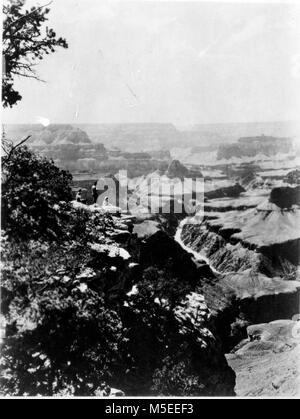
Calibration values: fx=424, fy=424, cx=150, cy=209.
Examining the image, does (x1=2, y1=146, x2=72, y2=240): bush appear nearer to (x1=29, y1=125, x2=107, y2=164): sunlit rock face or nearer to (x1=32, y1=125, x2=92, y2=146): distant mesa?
(x1=29, y1=125, x2=107, y2=164): sunlit rock face

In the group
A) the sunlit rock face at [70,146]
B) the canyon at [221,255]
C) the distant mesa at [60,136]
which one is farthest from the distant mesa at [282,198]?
the distant mesa at [60,136]

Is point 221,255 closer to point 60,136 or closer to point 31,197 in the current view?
point 60,136

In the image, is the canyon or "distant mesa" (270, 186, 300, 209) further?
"distant mesa" (270, 186, 300, 209)

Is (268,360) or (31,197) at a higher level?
(31,197)

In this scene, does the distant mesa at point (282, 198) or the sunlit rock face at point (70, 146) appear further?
the sunlit rock face at point (70, 146)

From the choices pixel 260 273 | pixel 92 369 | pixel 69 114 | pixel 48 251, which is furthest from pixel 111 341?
pixel 260 273

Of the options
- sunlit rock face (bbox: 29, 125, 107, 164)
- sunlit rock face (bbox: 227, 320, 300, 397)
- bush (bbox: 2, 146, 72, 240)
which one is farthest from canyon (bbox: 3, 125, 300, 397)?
bush (bbox: 2, 146, 72, 240)

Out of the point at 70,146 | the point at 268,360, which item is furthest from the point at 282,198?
the point at 268,360

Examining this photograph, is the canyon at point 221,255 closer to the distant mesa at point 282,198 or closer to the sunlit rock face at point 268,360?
the sunlit rock face at point 268,360

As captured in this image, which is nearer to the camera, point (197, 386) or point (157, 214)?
point (197, 386)

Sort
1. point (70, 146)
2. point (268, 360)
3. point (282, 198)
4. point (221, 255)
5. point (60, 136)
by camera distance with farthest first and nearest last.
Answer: point (60, 136)
point (70, 146)
point (282, 198)
point (221, 255)
point (268, 360)
